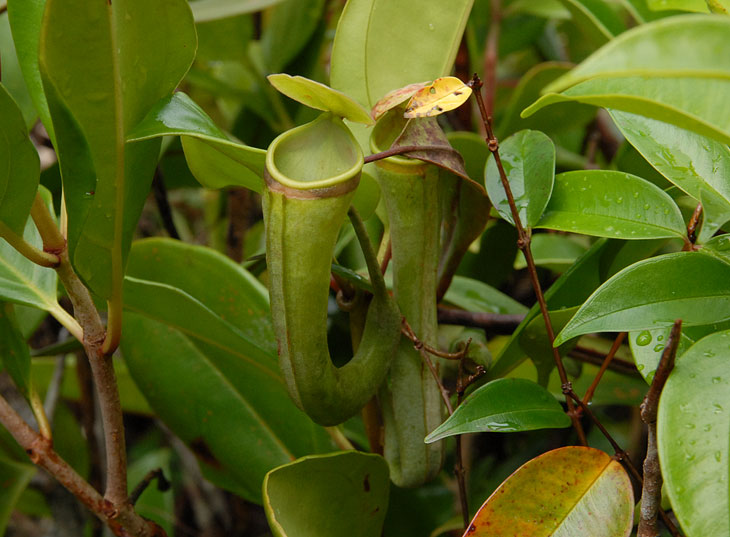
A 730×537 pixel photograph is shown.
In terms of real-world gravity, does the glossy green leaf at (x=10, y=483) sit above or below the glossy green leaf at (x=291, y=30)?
below

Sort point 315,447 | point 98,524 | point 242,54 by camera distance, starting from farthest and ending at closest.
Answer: point 242,54, point 98,524, point 315,447

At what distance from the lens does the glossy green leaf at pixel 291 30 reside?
3.36ft

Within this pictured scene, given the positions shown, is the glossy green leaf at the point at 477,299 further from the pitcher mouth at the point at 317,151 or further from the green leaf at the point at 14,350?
the green leaf at the point at 14,350

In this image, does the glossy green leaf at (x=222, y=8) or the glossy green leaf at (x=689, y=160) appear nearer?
the glossy green leaf at (x=689, y=160)

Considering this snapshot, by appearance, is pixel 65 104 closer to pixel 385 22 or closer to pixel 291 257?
pixel 291 257

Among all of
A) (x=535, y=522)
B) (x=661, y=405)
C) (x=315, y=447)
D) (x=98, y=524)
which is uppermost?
(x=661, y=405)

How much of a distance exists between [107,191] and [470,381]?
32 centimetres

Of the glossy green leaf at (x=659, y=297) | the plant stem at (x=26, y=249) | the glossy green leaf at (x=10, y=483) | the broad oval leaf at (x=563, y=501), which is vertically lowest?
the glossy green leaf at (x=10, y=483)

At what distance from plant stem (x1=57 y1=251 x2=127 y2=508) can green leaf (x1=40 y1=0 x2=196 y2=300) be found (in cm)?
4

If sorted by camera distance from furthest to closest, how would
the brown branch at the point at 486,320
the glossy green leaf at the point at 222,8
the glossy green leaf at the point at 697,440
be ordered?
the glossy green leaf at the point at 222,8 → the brown branch at the point at 486,320 → the glossy green leaf at the point at 697,440

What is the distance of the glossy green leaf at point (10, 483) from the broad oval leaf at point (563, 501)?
545 millimetres

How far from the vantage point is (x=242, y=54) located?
1.15m

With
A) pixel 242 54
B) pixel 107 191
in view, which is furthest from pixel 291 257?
pixel 242 54

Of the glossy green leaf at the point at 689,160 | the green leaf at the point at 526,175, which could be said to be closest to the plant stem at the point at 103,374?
the green leaf at the point at 526,175
